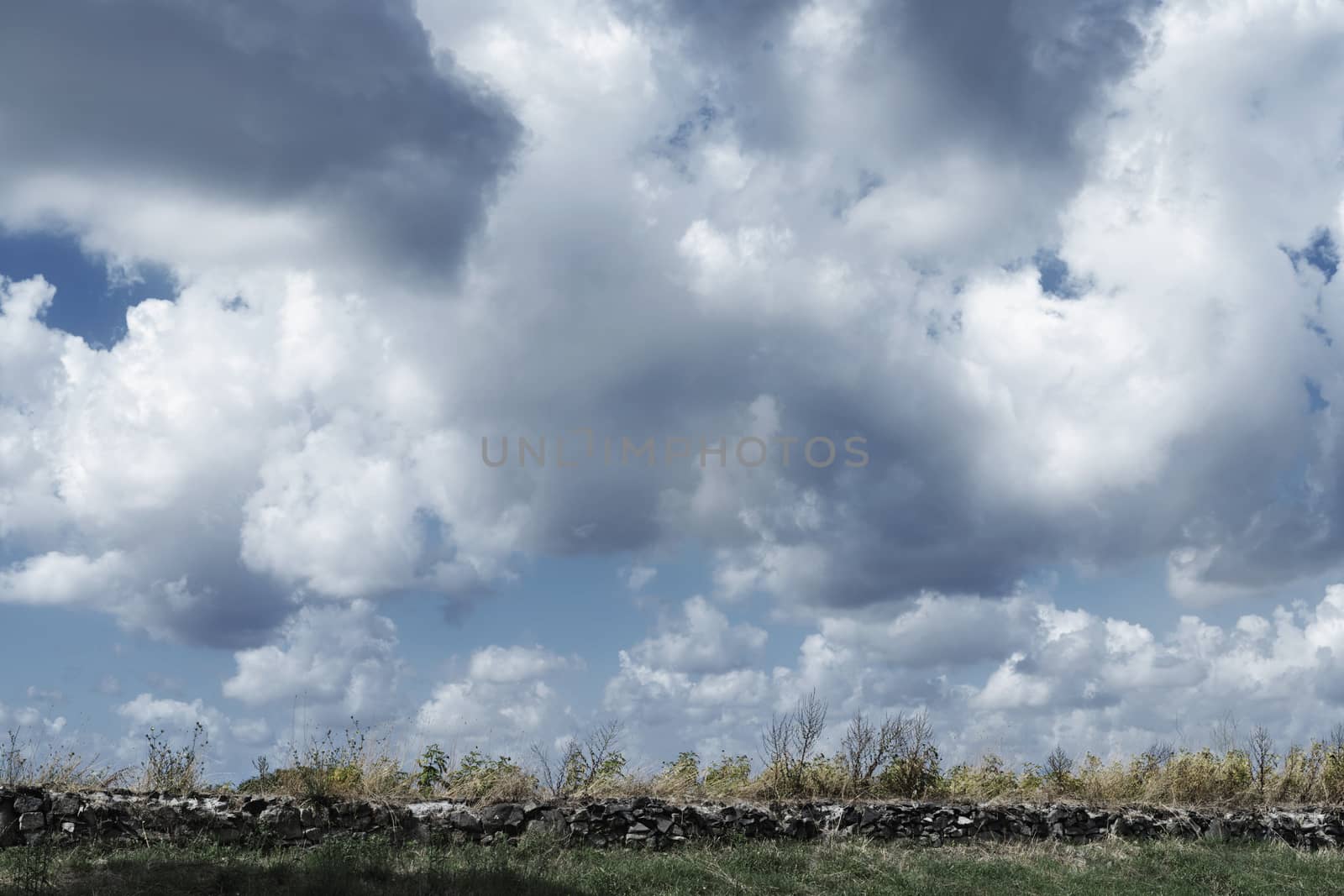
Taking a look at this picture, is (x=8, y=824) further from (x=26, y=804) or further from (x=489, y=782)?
(x=489, y=782)

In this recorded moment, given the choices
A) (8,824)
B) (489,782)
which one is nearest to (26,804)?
(8,824)

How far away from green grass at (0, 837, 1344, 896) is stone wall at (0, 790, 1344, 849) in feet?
1.67

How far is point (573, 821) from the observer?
1694 cm

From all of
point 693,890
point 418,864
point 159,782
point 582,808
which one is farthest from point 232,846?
point 693,890

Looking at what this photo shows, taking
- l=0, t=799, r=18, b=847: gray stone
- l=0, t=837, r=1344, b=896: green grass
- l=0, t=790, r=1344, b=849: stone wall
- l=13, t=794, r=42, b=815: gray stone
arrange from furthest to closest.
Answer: l=0, t=790, r=1344, b=849: stone wall < l=13, t=794, r=42, b=815: gray stone < l=0, t=799, r=18, b=847: gray stone < l=0, t=837, r=1344, b=896: green grass

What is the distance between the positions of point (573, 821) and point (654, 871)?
2776mm

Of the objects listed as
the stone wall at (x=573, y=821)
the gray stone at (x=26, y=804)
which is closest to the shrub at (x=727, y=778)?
the stone wall at (x=573, y=821)

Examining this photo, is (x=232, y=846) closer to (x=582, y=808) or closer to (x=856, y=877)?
(x=582, y=808)

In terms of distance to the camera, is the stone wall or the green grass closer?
the green grass

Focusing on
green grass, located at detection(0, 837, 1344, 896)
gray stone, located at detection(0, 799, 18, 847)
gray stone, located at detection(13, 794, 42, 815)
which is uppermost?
gray stone, located at detection(13, 794, 42, 815)

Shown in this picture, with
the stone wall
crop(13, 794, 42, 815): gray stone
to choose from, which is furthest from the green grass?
crop(13, 794, 42, 815): gray stone

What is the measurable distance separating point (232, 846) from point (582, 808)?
18.1ft

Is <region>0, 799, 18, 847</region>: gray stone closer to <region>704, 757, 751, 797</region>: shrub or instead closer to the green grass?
the green grass

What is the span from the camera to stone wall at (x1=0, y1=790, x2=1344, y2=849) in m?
15.2
